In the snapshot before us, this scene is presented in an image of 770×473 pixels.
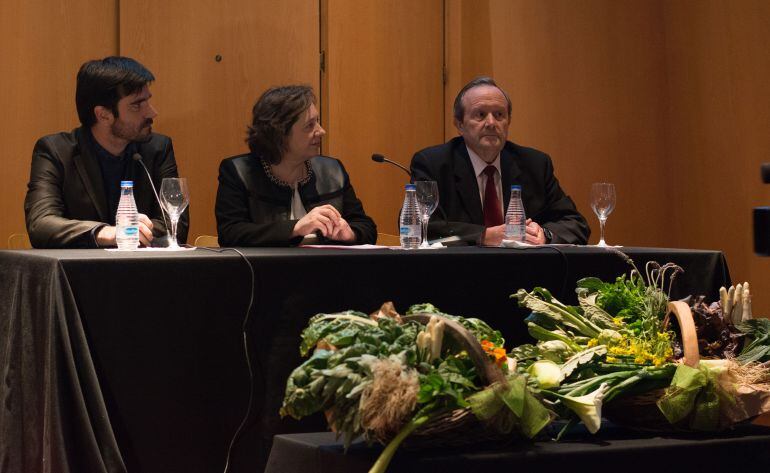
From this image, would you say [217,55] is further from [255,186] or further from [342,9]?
[255,186]

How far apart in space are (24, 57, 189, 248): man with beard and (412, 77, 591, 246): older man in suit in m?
1.03

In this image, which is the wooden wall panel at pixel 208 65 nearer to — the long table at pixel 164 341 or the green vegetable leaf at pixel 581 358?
the long table at pixel 164 341

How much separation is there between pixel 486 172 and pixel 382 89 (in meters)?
1.54

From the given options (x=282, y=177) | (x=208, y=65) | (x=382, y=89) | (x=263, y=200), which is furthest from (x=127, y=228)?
(x=382, y=89)

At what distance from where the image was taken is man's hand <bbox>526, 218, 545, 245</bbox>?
358 centimetres

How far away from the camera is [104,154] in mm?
3832

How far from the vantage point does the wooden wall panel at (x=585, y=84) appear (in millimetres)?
5684

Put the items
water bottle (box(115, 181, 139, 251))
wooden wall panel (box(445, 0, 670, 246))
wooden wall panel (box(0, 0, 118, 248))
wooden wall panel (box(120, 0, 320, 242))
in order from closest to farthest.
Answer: water bottle (box(115, 181, 139, 251)) → wooden wall panel (box(0, 0, 118, 248)) → wooden wall panel (box(120, 0, 320, 242)) → wooden wall panel (box(445, 0, 670, 246))

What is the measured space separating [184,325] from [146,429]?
0.27m

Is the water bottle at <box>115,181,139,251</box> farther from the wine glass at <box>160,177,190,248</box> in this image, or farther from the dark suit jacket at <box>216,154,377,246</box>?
the dark suit jacket at <box>216,154,377,246</box>

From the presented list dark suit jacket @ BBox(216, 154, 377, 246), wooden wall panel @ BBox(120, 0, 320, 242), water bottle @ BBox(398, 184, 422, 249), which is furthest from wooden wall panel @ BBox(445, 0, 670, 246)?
water bottle @ BBox(398, 184, 422, 249)

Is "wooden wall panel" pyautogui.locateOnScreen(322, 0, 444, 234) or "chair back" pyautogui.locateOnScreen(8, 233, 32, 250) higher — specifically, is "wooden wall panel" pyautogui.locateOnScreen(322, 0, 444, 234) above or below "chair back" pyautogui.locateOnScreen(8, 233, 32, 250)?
above

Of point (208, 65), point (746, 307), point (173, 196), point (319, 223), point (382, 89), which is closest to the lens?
point (746, 307)

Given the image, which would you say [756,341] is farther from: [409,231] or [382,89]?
[382,89]
